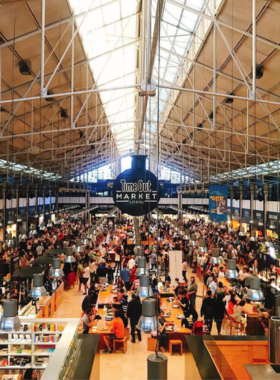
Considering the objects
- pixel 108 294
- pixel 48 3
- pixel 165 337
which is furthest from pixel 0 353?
pixel 48 3

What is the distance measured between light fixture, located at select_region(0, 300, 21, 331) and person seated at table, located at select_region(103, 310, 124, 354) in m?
3.18

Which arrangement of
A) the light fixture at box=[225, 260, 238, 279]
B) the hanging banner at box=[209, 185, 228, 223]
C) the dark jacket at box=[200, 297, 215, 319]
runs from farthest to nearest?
the hanging banner at box=[209, 185, 228, 223] < the light fixture at box=[225, 260, 238, 279] < the dark jacket at box=[200, 297, 215, 319]

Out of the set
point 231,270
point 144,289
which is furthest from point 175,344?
point 231,270

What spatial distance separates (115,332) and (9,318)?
3346 millimetres

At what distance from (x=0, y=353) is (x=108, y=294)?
14.1 ft

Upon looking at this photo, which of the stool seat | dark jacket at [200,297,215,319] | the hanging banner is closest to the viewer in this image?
the stool seat

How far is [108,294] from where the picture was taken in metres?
10.7

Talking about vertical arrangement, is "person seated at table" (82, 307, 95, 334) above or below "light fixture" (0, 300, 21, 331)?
below

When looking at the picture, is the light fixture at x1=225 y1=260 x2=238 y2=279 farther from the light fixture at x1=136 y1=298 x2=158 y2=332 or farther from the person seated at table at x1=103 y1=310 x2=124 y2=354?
the light fixture at x1=136 y1=298 x2=158 y2=332

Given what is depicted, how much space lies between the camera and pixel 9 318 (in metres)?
4.82

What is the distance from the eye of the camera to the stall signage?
808cm

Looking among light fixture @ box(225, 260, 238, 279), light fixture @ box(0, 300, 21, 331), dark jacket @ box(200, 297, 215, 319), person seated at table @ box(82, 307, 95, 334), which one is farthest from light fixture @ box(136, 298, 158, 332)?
light fixture @ box(225, 260, 238, 279)

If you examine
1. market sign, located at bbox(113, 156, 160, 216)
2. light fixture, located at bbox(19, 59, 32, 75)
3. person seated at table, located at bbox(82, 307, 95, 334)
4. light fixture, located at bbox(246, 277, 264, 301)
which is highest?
light fixture, located at bbox(19, 59, 32, 75)

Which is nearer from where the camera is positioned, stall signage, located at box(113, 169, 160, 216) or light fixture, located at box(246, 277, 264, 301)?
light fixture, located at box(246, 277, 264, 301)
